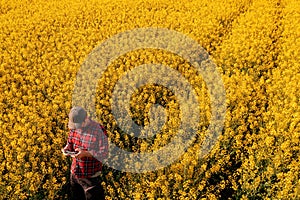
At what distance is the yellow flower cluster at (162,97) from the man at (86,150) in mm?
351

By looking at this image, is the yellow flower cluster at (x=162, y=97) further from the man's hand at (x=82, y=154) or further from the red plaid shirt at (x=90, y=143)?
the man's hand at (x=82, y=154)

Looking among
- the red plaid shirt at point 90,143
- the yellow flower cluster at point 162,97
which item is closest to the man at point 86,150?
the red plaid shirt at point 90,143

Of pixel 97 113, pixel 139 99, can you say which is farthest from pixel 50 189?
pixel 139 99

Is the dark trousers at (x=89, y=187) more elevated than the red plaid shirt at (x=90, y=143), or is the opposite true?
the red plaid shirt at (x=90, y=143)

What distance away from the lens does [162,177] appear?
521cm

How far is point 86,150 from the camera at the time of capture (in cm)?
483

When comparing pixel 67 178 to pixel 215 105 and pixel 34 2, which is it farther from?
pixel 34 2

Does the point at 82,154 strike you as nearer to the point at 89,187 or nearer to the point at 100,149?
the point at 100,149

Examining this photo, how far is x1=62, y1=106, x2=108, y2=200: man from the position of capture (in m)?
4.59

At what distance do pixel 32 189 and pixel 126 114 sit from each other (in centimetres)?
277

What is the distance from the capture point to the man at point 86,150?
4.59 meters

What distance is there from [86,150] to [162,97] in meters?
3.69

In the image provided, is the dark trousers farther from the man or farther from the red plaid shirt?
the red plaid shirt

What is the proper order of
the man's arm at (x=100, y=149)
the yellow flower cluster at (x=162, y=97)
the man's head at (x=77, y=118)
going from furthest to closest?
the yellow flower cluster at (x=162, y=97)
the man's arm at (x=100, y=149)
the man's head at (x=77, y=118)
